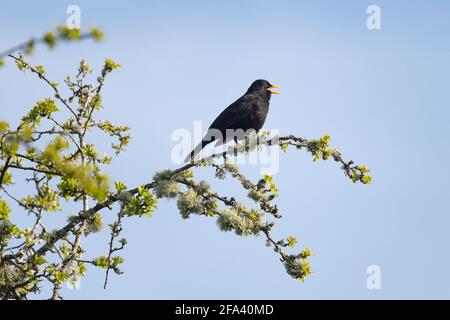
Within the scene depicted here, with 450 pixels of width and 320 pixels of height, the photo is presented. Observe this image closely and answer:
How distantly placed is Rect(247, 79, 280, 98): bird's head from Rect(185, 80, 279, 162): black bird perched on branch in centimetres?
15

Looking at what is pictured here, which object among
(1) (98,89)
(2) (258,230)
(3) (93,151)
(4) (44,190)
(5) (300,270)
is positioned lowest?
(5) (300,270)

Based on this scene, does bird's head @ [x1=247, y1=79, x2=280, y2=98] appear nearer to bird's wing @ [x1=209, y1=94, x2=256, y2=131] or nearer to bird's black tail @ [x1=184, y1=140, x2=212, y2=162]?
bird's wing @ [x1=209, y1=94, x2=256, y2=131]

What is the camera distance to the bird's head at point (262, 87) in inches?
475

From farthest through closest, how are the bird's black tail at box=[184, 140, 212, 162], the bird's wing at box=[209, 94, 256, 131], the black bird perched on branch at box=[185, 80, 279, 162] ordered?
the bird's wing at box=[209, 94, 256, 131] → the black bird perched on branch at box=[185, 80, 279, 162] → the bird's black tail at box=[184, 140, 212, 162]

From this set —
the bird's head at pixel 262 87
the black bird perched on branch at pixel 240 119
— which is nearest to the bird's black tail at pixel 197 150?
the black bird perched on branch at pixel 240 119

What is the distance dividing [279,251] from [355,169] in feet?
4.56

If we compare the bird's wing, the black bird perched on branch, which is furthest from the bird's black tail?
the bird's wing

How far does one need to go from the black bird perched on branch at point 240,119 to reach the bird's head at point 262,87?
150mm

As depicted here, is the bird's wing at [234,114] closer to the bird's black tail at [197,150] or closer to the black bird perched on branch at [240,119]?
the black bird perched on branch at [240,119]

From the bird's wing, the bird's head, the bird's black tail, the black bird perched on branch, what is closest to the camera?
the bird's black tail

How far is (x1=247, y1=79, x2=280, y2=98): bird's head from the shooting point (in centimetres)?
1206
